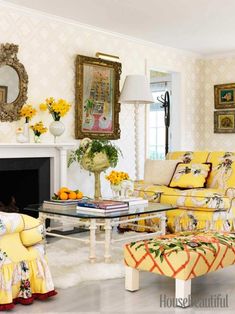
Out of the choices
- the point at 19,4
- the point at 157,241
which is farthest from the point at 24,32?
the point at 157,241

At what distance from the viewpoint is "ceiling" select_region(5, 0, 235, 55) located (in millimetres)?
5371

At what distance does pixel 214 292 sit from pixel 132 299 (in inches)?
23.6

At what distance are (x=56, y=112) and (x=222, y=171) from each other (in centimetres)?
197

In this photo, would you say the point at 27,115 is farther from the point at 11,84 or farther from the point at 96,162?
the point at 96,162

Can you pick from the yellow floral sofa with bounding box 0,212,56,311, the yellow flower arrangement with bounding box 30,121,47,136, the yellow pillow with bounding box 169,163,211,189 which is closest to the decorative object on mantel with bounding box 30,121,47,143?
the yellow flower arrangement with bounding box 30,121,47,136

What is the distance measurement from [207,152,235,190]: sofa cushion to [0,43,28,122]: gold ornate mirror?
2.26 m

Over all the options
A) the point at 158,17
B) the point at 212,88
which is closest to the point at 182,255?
the point at 158,17

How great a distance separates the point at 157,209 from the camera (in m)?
4.53

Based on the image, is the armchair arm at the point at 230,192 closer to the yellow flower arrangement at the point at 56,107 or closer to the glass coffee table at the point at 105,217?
the glass coffee table at the point at 105,217

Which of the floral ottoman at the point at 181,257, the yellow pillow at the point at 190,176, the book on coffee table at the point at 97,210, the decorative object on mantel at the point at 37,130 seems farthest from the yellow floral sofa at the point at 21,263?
the yellow pillow at the point at 190,176

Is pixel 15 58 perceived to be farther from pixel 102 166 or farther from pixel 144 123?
pixel 144 123

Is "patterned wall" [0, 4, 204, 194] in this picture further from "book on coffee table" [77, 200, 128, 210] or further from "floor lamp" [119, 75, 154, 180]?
"book on coffee table" [77, 200, 128, 210]

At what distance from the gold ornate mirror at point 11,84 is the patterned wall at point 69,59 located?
109mm

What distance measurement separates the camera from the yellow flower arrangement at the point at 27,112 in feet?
17.9
